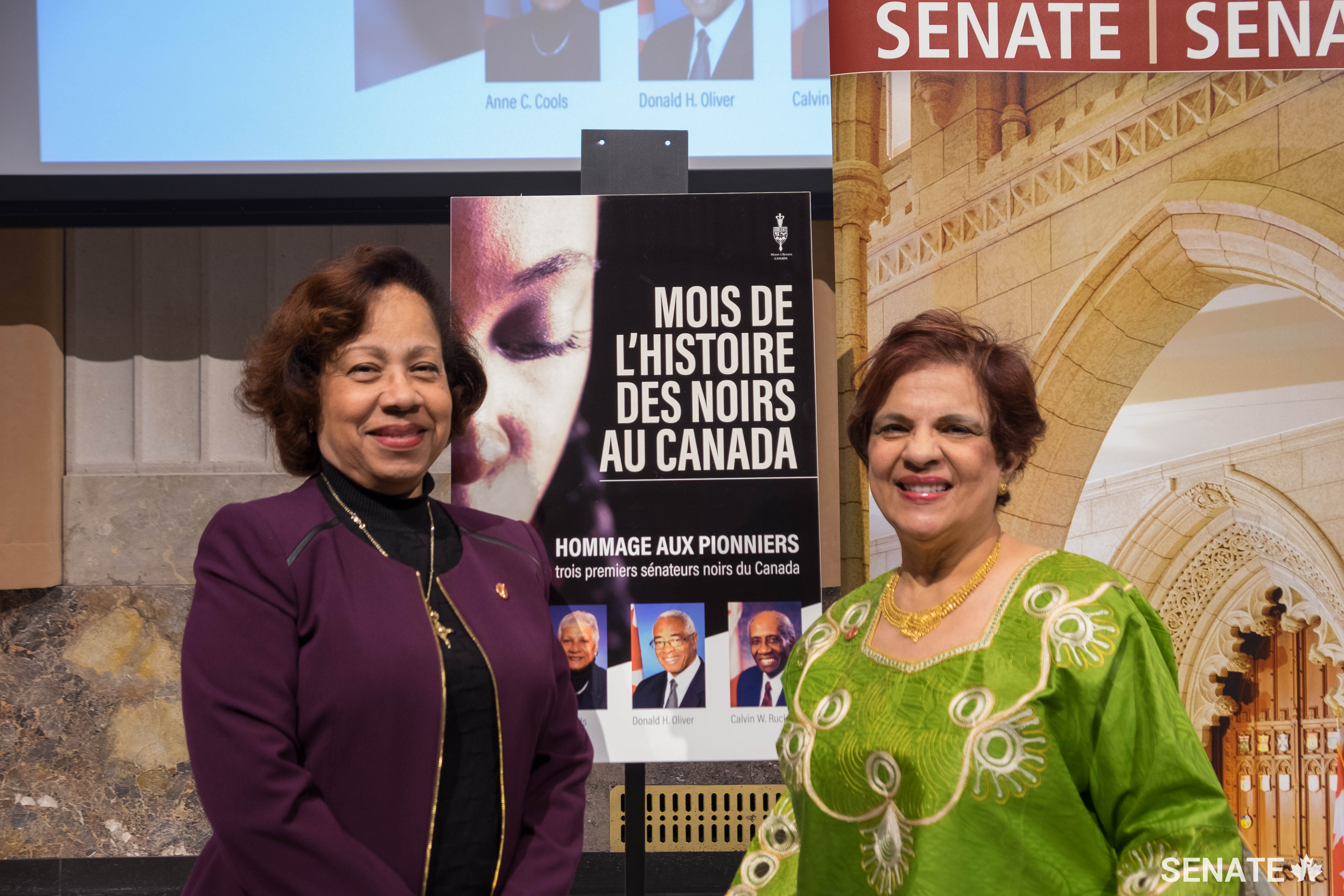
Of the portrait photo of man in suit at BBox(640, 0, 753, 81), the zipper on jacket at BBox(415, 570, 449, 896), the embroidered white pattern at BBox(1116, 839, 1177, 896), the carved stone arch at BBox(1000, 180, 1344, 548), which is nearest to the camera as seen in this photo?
the embroidered white pattern at BBox(1116, 839, 1177, 896)

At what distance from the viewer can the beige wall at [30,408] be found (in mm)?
3652

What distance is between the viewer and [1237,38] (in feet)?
6.86

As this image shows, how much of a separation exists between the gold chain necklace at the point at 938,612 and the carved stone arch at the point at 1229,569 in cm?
100

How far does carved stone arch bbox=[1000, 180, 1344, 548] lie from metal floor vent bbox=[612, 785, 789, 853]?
198cm

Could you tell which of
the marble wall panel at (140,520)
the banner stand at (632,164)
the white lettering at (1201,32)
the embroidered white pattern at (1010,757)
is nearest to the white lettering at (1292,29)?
the white lettering at (1201,32)

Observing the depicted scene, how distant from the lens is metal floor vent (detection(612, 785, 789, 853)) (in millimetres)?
3729

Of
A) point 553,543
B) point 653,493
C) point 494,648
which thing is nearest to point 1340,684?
point 653,493

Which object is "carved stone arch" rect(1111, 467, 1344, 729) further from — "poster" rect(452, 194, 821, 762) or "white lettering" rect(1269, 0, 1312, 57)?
"white lettering" rect(1269, 0, 1312, 57)

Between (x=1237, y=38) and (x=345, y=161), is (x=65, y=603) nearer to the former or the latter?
(x=345, y=161)

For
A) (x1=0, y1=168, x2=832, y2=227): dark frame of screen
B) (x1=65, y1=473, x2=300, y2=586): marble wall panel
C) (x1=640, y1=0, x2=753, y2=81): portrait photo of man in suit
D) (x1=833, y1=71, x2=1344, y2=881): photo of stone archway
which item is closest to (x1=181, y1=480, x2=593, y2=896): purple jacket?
(x1=833, y1=71, x2=1344, y2=881): photo of stone archway

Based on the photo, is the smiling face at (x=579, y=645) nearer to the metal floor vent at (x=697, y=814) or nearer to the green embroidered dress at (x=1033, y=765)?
the green embroidered dress at (x=1033, y=765)

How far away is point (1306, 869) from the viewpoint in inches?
83.1

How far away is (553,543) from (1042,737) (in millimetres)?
1163

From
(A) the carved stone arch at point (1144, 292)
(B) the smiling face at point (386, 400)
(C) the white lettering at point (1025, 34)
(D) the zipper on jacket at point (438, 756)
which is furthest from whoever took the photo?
(C) the white lettering at point (1025, 34)
